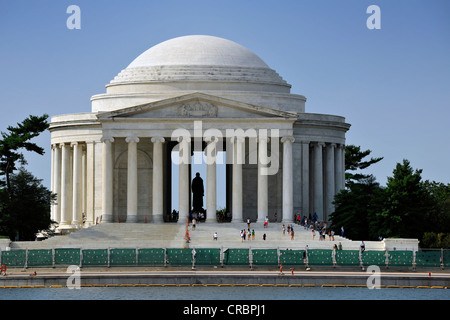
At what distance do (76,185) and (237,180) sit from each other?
78.8ft

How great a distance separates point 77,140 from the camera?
167 metres

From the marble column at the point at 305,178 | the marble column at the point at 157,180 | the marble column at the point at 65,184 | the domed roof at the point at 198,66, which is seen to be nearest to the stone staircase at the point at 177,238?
the marble column at the point at 157,180

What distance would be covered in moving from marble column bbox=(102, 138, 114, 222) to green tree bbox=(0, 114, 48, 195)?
1195 centimetres

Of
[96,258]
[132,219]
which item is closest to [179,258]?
[96,258]

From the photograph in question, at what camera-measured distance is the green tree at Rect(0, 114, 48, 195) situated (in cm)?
16212

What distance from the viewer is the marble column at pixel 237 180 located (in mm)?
154500

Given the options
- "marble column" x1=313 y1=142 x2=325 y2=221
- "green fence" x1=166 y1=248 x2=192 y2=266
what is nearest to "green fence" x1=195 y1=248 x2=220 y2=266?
"green fence" x1=166 y1=248 x2=192 y2=266

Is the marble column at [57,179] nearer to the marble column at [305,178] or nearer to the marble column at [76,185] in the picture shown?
the marble column at [76,185]

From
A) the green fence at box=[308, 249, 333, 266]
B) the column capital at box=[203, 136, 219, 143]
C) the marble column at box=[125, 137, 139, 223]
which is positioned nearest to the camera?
the green fence at box=[308, 249, 333, 266]

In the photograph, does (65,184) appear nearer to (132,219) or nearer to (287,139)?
(132,219)

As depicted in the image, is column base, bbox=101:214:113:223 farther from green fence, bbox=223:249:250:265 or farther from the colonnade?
green fence, bbox=223:249:250:265

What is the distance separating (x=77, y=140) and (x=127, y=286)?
59.1 m
